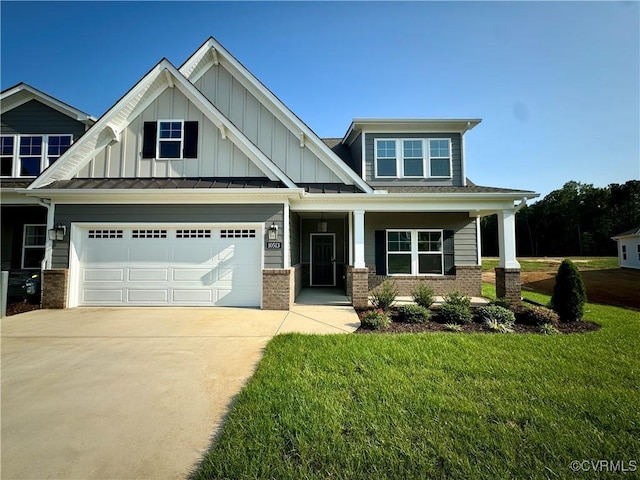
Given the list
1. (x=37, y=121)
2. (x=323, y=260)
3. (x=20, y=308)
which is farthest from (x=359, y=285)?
(x=37, y=121)

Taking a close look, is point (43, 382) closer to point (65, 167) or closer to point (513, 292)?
point (65, 167)

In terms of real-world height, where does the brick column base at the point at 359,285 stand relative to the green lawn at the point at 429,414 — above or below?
above

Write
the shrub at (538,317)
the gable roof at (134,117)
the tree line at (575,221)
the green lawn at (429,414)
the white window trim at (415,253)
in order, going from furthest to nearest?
the tree line at (575,221) → the white window trim at (415,253) → the gable roof at (134,117) → the shrub at (538,317) → the green lawn at (429,414)

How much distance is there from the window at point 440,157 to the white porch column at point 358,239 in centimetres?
397

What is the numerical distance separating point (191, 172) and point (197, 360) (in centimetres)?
626

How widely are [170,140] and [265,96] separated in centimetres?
349

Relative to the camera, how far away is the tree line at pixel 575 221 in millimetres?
45469

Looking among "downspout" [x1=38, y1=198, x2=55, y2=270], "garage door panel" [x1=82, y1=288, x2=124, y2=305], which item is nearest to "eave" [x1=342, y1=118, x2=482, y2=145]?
"garage door panel" [x1=82, y1=288, x2=124, y2=305]

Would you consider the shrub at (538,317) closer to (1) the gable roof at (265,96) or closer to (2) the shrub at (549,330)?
(2) the shrub at (549,330)

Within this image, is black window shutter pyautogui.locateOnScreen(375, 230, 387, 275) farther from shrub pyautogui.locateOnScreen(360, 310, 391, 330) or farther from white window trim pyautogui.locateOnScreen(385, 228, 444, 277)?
shrub pyautogui.locateOnScreen(360, 310, 391, 330)

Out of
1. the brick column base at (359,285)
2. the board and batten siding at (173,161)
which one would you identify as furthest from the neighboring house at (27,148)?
the brick column base at (359,285)

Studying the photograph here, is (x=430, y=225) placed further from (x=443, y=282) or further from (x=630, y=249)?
(x=630, y=249)

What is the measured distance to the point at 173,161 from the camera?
9.23m

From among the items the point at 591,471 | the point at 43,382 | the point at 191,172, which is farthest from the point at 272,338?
the point at 191,172
